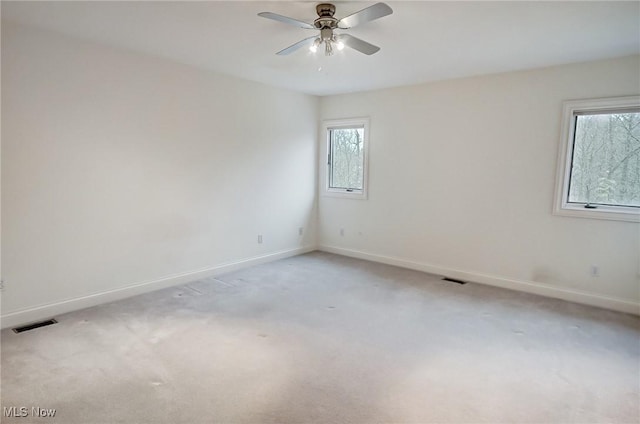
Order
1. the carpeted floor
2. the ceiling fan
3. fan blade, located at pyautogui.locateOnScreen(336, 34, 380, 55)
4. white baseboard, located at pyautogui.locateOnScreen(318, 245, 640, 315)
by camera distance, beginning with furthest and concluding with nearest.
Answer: white baseboard, located at pyautogui.locateOnScreen(318, 245, 640, 315) < fan blade, located at pyautogui.locateOnScreen(336, 34, 380, 55) < the ceiling fan < the carpeted floor

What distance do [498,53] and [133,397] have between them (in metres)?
4.09

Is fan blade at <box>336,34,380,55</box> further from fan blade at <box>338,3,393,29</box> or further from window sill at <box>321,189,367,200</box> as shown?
window sill at <box>321,189,367,200</box>

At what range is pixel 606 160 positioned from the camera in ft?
12.5

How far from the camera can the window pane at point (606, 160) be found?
3688 mm

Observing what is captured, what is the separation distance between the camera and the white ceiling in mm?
2596

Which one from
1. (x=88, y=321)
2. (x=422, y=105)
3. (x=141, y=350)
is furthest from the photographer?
(x=422, y=105)

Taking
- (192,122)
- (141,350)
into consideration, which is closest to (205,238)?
(192,122)

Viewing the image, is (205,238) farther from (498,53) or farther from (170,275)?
(498,53)

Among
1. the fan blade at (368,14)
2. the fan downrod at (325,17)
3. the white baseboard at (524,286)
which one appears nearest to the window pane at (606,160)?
the white baseboard at (524,286)

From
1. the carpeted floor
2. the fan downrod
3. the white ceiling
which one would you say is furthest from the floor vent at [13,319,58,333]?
the fan downrod

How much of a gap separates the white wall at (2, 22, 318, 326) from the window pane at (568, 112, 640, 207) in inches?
146

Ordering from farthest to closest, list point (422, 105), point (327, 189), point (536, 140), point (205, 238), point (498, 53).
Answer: point (327, 189) < point (422, 105) < point (205, 238) < point (536, 140) < point (498, 53)

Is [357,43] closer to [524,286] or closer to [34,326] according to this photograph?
[524,286]

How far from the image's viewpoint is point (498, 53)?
352cm
